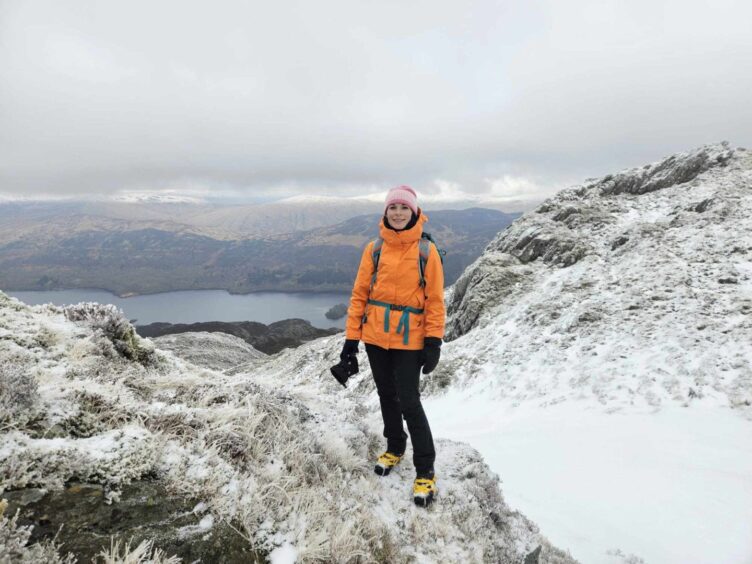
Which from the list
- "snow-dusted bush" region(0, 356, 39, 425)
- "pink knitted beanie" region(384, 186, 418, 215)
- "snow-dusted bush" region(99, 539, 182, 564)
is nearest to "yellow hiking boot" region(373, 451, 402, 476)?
"snow-dusted bush" region(99, 539, 182, 564)

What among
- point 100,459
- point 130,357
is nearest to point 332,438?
point 100,459

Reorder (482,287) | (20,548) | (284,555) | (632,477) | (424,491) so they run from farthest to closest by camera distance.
A: (482,287), (632,477), (424,491), (284,555), (20,548)

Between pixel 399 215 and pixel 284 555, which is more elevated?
pixel 399 215

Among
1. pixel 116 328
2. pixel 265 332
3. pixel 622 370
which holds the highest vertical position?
pixel 116 328

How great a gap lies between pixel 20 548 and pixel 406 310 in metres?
3.43

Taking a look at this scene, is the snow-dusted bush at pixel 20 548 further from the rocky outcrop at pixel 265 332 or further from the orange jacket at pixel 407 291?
the rocky outcrop at pixel 265 332

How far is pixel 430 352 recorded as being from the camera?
4.46 meters

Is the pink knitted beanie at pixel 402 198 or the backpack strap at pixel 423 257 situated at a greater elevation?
the pink knitted beanie at pixel 402 198

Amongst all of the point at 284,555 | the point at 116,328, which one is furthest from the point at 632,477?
the point at 116,328

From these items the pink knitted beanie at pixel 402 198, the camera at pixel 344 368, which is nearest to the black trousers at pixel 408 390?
the camera at pixel 344 368

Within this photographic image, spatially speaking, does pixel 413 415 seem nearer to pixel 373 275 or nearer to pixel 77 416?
pixel 373 275

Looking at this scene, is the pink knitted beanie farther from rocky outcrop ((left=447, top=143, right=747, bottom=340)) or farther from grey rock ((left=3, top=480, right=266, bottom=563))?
rocky outcrop ((left=447, top=143, right=747, bottom=340))

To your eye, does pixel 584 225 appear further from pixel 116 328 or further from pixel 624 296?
pixel 116 328

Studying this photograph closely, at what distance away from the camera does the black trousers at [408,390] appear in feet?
14.9
